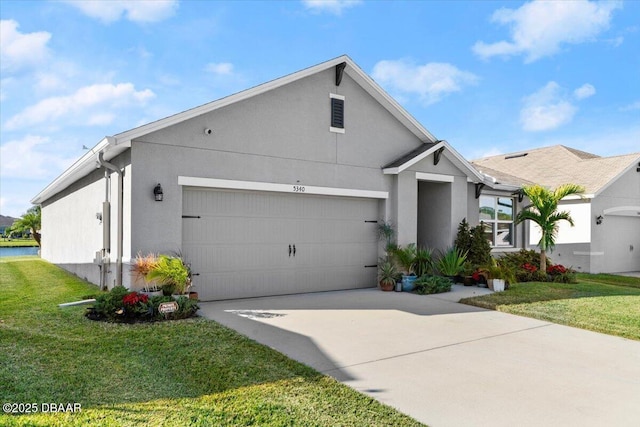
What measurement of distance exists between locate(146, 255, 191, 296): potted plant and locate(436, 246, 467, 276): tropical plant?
7171 mm

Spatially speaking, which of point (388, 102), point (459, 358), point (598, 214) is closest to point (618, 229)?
point (598, 214)

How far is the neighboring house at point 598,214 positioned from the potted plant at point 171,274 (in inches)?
422

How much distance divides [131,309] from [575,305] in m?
8.59

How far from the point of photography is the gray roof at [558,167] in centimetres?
1619

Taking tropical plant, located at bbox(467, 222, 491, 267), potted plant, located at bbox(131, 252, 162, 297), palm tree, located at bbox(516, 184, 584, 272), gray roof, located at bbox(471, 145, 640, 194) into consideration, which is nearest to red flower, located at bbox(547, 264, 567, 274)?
palm tree, located at bbox(516, 184, 584, 272)

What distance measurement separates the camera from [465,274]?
1198 centimetres

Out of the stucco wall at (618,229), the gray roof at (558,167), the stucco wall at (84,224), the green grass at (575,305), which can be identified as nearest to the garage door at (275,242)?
the stucco wall at (84,224)

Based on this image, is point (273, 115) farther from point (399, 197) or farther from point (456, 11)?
point (456, 11)

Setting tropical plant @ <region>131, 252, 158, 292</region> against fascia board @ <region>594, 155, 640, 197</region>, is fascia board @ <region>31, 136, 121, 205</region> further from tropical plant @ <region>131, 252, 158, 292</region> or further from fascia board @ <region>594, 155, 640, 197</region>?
fascia board @ <region>594, 155, 640, 197</region>

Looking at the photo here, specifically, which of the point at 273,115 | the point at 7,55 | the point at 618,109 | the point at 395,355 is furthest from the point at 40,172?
the point at 618,109

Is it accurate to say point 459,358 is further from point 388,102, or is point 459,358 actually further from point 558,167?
point 558,167

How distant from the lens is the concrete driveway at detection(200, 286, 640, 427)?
12.7ft

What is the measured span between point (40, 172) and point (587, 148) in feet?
90.0

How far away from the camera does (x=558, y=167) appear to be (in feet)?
61.5
